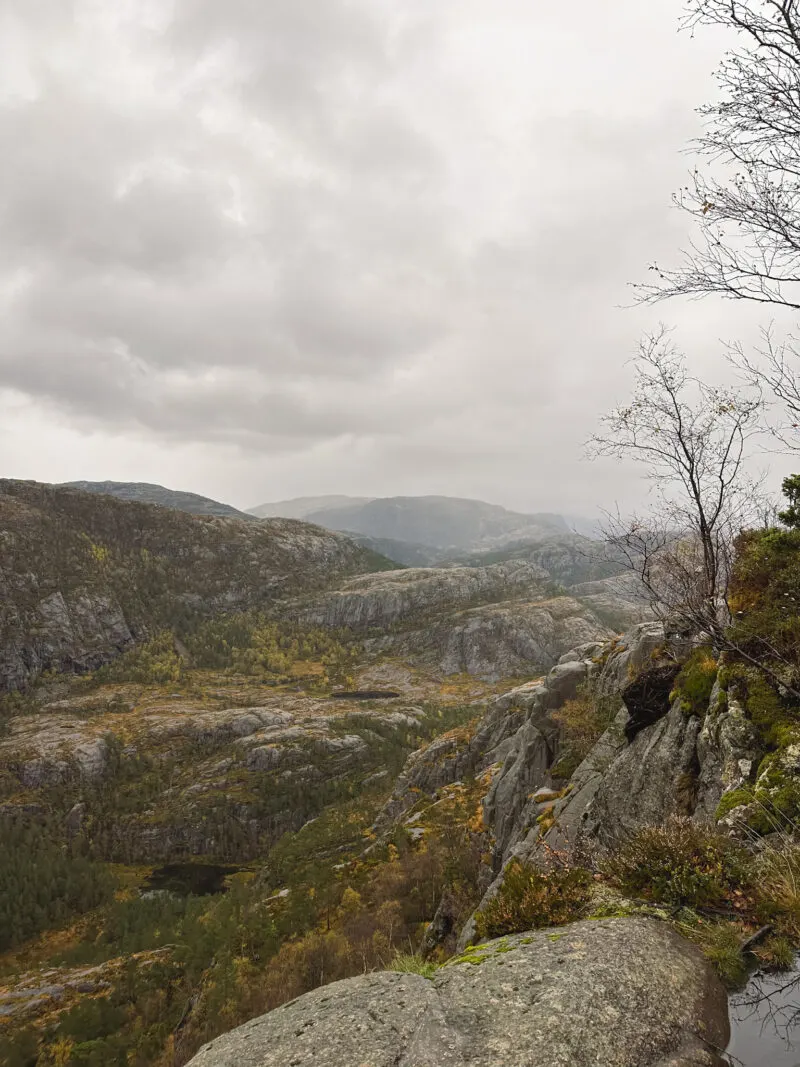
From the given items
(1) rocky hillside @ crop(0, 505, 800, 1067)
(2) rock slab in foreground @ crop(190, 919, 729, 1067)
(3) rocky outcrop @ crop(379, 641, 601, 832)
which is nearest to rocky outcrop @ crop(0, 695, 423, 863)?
(1) rocky hillside @ crop(0, 505, 800, 1067)

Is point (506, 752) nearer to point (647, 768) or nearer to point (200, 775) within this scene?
point (647, 768)

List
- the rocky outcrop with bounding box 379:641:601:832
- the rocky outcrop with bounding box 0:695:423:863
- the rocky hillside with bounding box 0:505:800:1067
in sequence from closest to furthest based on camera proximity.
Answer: the rocky hillside with bounding box 0:505:800:1067
the rocky outcrop with bounding box 379:641:601:832
the rocky outcrop with bounding box 0:695:423:863

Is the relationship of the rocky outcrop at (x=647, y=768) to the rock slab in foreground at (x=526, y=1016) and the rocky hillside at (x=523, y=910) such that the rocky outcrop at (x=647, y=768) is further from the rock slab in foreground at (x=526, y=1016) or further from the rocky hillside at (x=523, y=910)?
the rock slab in foreground at (x=526, y=1016)

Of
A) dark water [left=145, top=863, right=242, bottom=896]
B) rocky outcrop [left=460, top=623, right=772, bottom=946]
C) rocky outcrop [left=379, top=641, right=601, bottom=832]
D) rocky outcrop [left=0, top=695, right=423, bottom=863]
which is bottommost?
dark water [left=145, top=863, right=242, bottom=896]

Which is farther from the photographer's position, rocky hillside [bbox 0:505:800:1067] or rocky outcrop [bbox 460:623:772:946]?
rocky outcrop [bbox 460:623:772:946]

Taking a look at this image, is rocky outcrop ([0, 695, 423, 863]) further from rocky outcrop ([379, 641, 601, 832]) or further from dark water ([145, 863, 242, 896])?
rocky outcrop ([379, 641, 601, 832])

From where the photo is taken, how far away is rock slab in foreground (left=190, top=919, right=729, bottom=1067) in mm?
5652

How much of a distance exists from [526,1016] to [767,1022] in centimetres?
287

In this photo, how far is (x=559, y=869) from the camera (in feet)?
33.0

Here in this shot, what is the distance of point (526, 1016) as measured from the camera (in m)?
6.09

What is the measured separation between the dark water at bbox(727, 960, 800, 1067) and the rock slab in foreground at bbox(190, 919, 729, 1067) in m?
0.21

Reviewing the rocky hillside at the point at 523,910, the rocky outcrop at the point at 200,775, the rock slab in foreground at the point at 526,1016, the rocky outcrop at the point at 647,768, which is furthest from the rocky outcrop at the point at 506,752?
the rocky outcrop at the point at 200,775

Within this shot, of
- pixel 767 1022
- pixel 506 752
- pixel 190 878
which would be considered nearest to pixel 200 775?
pixel 190 878

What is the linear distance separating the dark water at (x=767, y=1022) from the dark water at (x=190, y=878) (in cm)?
17086
